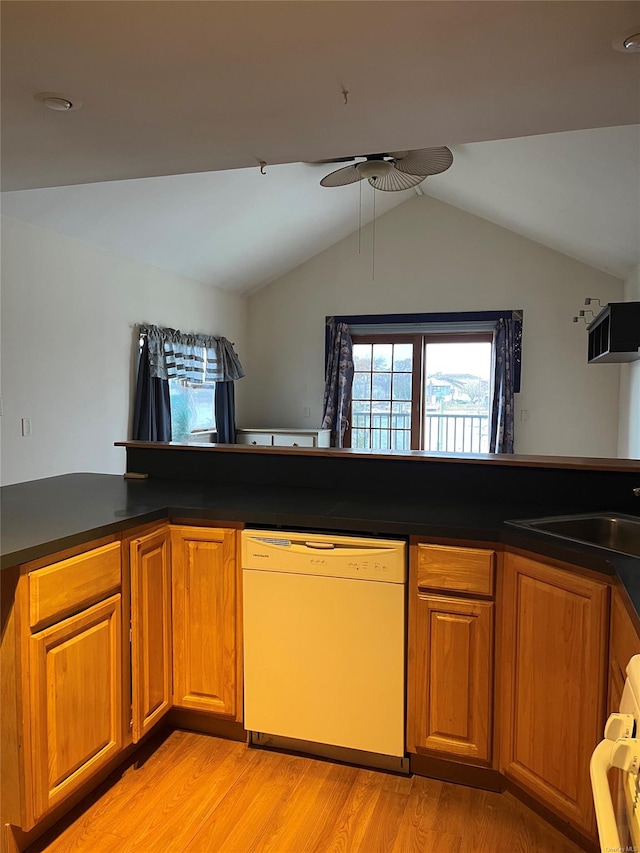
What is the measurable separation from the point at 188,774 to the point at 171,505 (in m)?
0.91

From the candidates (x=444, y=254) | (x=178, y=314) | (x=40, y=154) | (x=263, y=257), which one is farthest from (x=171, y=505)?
(x=444, y=254)

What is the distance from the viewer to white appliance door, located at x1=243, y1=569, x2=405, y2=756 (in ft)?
6.44

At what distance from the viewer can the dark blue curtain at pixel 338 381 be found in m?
6.55

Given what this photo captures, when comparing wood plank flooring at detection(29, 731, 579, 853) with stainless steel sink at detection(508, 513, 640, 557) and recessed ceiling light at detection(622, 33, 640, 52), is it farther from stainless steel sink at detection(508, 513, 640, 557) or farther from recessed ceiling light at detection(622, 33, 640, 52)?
recessed ceiling light at detection(622, 33, 640, 52)

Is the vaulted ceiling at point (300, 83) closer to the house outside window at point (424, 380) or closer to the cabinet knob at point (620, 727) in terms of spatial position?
the cabinet knob at point (620, 727)

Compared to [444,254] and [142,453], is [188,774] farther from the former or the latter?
[444,254]

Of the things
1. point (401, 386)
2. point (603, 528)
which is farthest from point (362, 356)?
point (603, 528)

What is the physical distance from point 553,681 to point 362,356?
17.1ft

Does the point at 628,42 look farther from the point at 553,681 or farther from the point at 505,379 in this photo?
the point at 505,379

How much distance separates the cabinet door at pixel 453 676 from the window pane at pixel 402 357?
480cm

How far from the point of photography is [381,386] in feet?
21.7

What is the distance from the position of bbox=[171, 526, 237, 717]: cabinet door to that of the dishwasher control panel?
0.11 metres

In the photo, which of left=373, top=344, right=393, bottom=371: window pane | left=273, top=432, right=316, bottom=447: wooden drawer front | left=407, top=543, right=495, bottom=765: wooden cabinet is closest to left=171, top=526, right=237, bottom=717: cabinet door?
left=407, top=543, right=495, bottom=765: wooden cabinet

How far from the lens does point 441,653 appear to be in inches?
75.3
